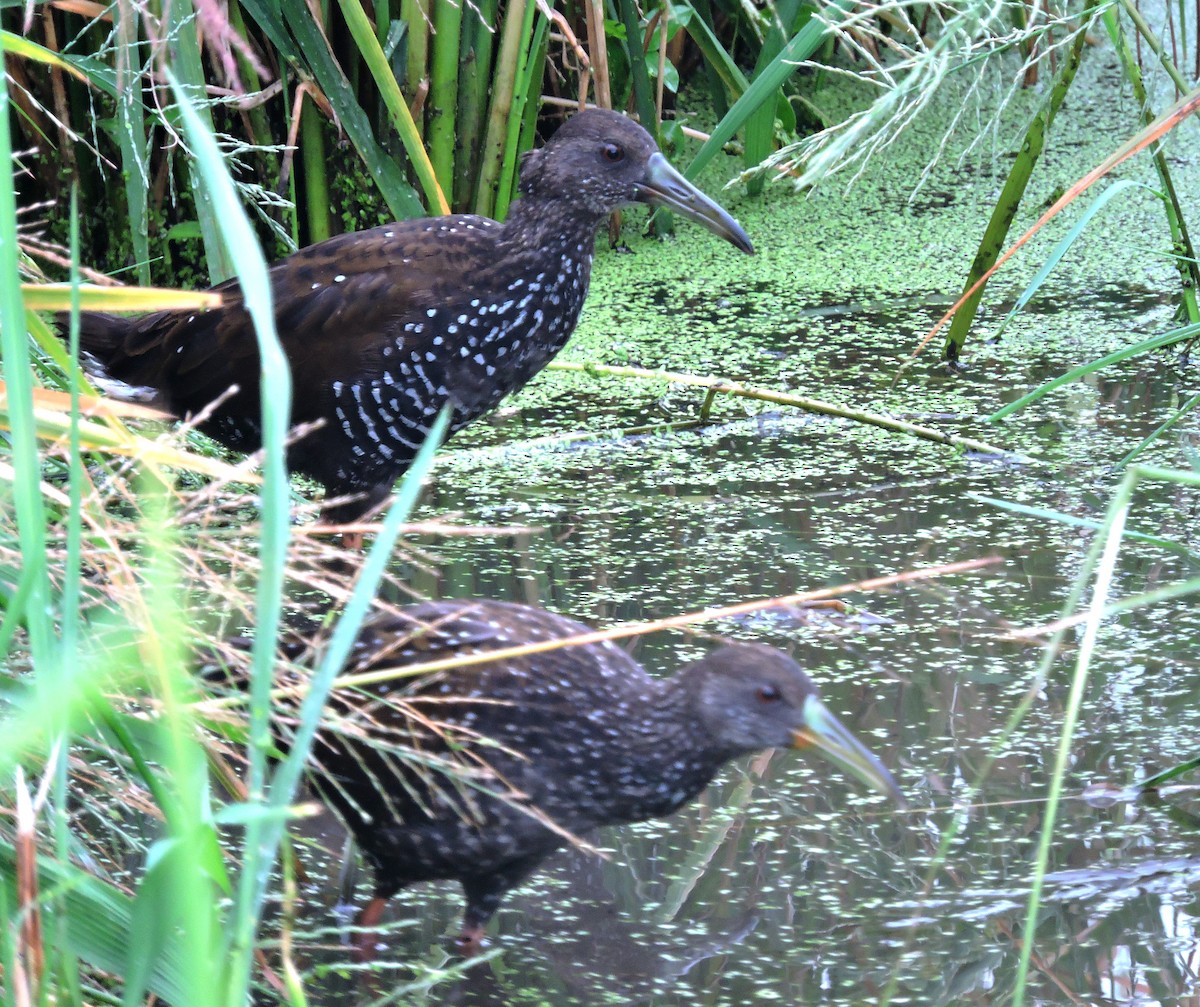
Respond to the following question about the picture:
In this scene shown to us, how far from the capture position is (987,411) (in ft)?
14.0

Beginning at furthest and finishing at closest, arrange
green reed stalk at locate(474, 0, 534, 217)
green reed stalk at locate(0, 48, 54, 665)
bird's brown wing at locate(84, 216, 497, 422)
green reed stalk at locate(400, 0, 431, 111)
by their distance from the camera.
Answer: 1. green reed stalk at locate(474, 0, 534, 217)
2. green reed stalk at locate(400, 0, 431, 111)
3. bird's brown wing at locate(84, 216, 497, 422)
4. green reed stalk at locate(0, 48, 54, 665)

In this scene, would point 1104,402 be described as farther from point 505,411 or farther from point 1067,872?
point 1067,872

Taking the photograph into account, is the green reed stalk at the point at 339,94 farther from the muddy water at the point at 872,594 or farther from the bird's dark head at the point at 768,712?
the bird's dark head at the point at 768,712

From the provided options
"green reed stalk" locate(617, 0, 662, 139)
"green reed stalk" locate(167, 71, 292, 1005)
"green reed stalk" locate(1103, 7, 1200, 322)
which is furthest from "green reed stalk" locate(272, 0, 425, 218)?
"green reed stalk" locate(167, 71, 292, 1005)

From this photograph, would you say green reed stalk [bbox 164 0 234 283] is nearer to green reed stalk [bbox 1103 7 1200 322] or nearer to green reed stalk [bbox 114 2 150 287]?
green reed stalk [bbox 114 2 150 287]

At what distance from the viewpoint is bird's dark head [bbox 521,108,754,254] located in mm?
3518

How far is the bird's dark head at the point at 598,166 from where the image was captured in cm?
352

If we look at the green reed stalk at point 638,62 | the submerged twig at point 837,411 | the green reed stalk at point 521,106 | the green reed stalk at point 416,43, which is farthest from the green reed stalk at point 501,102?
the submerged twig at point 837,411

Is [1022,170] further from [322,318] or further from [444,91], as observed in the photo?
[322,318]

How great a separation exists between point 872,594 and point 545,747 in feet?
4.09

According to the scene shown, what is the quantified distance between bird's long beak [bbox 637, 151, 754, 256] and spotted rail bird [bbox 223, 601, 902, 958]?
5.13ft

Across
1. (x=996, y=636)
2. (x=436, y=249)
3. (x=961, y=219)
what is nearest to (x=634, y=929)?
(x=996, y=636)

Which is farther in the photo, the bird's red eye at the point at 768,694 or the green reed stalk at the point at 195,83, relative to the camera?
the green reed stalk at the point at 195,83

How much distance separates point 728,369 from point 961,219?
1470mm
